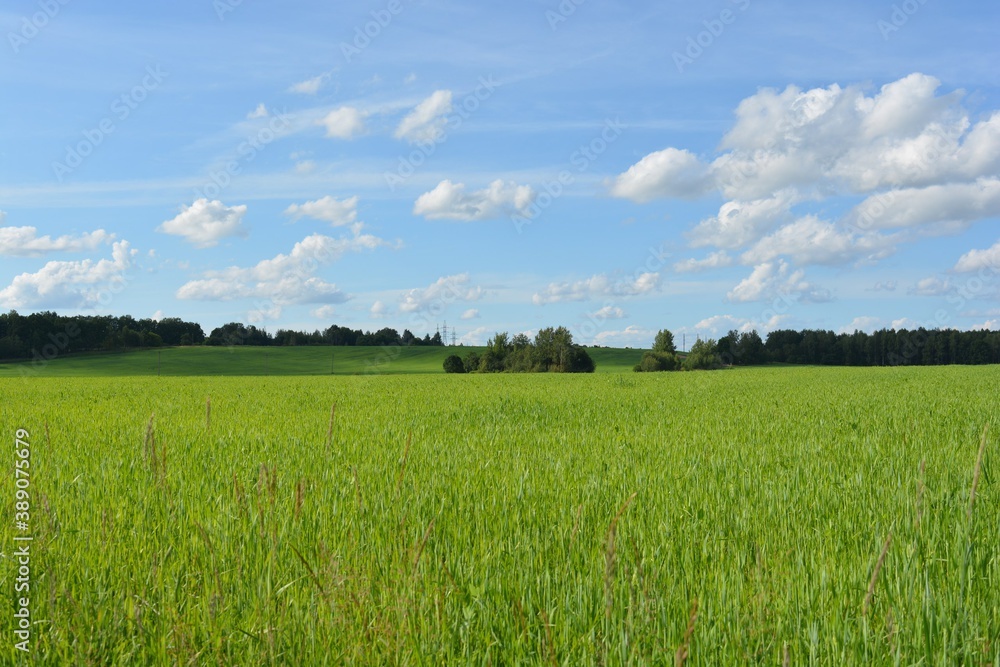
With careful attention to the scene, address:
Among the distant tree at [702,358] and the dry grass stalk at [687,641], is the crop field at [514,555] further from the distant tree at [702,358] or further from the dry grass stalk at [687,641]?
the distant tree at [702,358]

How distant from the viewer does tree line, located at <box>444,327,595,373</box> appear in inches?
3413

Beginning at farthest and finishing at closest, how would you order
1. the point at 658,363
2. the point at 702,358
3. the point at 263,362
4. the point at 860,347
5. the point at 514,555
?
the point at 860,347 < the point at 263,362 < the point at 702,358 < the point at 658,363 < the point at 514,555

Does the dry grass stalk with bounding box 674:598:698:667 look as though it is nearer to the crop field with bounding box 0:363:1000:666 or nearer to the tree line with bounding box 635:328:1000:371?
the crop field with bounding box 0:363:1000:666

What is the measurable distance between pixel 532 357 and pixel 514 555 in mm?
84107

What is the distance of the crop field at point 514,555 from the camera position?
9.62 feet

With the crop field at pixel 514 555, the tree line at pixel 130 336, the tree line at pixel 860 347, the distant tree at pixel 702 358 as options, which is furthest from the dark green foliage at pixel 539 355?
the crop field at pixel 514 555

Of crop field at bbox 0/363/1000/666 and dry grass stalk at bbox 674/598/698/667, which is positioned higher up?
dry grass stalk at bbox 674/598/698/667

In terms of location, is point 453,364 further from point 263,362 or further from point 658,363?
point 263,362

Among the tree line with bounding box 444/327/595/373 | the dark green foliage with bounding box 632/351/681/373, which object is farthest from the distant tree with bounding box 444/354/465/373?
the dark green foliage with bounding box 632/351/681/373

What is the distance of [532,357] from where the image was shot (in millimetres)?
88062

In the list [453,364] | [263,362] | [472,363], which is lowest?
[263,362]

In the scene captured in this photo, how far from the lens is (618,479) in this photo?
672 centimetres

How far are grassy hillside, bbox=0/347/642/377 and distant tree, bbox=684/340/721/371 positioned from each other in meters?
8.56

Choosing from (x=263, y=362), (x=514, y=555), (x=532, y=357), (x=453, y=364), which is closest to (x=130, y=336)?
(x=263, y=362)
